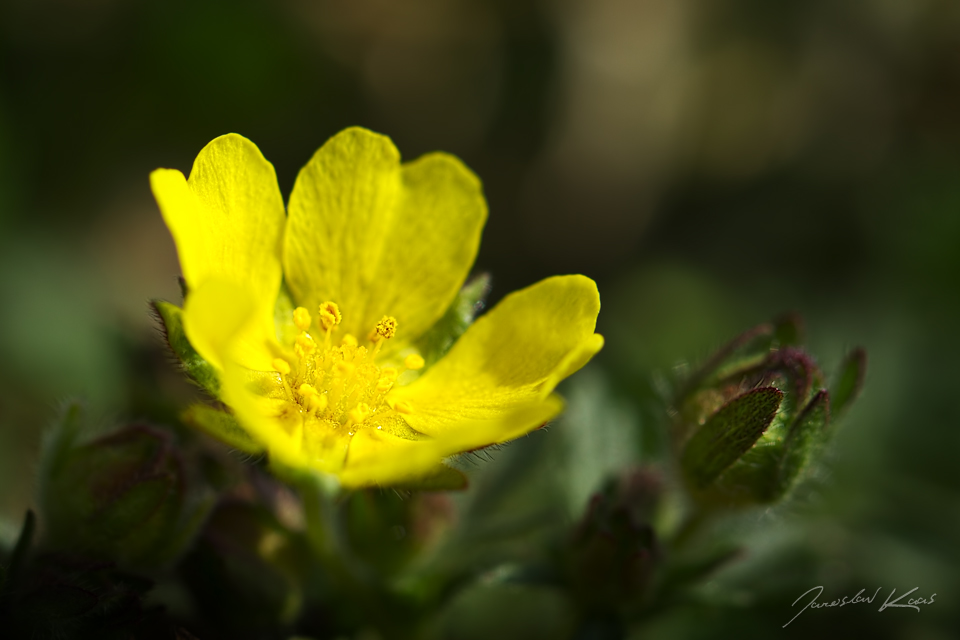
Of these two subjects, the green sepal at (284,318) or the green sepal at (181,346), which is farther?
the green sepal at (284,318)

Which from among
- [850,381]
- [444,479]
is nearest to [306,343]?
[444,479]

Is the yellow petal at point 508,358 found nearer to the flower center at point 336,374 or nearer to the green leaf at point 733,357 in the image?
the flower center at point 336,374

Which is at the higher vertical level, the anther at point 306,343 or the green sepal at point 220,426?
the anther at point 306,343

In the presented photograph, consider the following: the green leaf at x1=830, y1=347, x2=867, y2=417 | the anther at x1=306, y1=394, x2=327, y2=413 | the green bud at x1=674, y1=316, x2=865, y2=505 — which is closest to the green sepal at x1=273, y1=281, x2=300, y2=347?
the anther at x1=306, y1=394, x2=327, y2=413

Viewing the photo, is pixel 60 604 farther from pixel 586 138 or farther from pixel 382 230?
pixel 586 138

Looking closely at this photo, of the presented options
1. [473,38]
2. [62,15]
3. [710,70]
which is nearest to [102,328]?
[62,15]

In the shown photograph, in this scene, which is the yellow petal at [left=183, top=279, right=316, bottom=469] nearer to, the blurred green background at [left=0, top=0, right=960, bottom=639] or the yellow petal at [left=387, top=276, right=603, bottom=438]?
the yellow petal at [left=387, top=276, right=603, bottom=438]

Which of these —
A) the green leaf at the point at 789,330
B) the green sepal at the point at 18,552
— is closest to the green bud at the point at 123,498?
the green sepal at the point at 18,552
